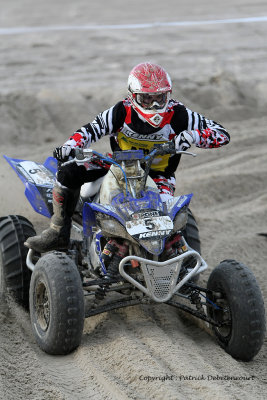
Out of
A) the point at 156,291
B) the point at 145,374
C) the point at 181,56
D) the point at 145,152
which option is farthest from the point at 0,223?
the point at 181,56

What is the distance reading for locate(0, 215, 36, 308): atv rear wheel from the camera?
20.0 feet

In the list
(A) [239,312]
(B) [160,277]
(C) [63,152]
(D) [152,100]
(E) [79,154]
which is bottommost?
(A) [239,312]

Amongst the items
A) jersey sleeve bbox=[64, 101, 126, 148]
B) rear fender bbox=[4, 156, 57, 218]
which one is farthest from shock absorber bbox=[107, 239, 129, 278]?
rear fender bbox=[4, 156, 57, 218]

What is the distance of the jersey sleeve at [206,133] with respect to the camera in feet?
19.2

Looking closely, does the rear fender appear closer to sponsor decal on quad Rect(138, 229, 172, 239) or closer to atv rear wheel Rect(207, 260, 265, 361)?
sponsor decal on quad Rect(138, 229, 172, 239)

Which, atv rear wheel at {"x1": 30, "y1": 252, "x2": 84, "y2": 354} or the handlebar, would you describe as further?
the handlebar

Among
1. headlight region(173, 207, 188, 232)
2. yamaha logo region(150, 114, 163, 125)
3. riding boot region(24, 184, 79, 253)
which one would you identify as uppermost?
yamaha logo region(150, 114, 163, 125)

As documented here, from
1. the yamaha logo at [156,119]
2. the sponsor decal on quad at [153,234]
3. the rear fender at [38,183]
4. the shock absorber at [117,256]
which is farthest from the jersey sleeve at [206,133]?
the rear fender at [38,183]

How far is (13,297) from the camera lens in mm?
6121

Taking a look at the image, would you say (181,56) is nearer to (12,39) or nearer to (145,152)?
(12,39)

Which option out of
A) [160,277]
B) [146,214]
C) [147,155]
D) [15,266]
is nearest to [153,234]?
[146,214]

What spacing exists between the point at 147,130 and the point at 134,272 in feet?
3.92

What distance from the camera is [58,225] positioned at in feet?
20.0

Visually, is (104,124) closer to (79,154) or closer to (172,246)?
(79,154)
